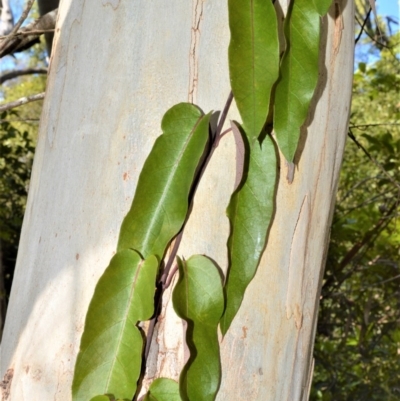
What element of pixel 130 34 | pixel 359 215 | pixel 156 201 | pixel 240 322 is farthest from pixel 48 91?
pixel 359 215

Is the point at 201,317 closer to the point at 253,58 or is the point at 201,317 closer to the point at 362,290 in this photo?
the point at 253,58

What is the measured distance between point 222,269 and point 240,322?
0.19 feet

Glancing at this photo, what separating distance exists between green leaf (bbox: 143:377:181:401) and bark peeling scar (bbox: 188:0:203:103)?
0.29 meters

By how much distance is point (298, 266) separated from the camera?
1.96 ft

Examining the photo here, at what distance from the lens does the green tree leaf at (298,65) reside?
0.57 metres

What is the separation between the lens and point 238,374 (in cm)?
57

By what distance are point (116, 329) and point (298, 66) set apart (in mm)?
328

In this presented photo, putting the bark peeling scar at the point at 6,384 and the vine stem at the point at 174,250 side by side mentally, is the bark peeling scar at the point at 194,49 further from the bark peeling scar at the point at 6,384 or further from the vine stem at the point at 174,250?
the bark peeling scar at the point at 6,384

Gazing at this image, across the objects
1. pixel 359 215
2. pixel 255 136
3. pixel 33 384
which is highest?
pixel 359 215

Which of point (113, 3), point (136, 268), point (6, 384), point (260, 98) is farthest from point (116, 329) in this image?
point (113, 3)

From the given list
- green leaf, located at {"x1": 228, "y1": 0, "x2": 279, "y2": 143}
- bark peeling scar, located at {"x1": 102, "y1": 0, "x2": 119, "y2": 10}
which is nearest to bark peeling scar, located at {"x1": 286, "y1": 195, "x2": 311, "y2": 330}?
green leaf, located at {"x1": 228, "y1": 0, "x2": 279, "y2": 143}

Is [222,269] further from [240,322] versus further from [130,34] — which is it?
[130,34]

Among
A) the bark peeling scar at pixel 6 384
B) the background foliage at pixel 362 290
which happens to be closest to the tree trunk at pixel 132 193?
the bark peeling scar at pixel 6 384

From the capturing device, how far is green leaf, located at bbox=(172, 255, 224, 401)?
1.75 ft
